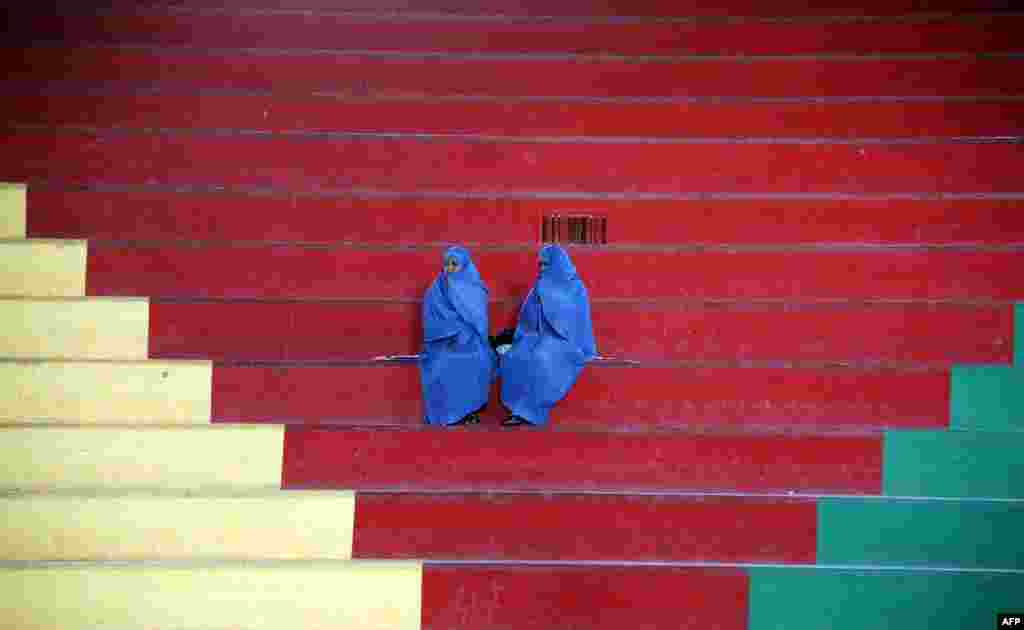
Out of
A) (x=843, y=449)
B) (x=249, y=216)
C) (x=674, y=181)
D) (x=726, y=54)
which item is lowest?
(x=843, y=449)

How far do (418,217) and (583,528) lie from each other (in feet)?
3.58

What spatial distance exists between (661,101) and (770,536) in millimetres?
1429

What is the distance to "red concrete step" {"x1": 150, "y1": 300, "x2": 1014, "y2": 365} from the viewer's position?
2400 millimetres

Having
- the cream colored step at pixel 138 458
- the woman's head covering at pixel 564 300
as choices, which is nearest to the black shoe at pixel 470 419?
the woman's head covering at pixel 564 300

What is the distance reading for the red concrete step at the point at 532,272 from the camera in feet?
8.04

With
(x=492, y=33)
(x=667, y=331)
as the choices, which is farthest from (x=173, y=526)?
(x=492, y=33)

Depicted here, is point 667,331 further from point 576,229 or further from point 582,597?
point 582,597

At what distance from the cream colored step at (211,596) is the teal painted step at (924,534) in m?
1.22

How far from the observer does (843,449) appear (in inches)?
91.5

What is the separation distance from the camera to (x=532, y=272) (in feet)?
8.20

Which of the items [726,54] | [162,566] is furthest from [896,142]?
[162,566]

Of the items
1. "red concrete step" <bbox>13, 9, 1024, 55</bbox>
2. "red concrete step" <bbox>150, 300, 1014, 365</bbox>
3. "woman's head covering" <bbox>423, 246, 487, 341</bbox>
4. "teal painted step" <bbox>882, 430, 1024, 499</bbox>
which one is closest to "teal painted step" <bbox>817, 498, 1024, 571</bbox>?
"teal painted step" <bbox>882, 430, 1024, 499</bbox>

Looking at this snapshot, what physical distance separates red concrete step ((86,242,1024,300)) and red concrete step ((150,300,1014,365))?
55mm

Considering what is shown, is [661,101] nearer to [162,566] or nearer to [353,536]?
[353,536]
